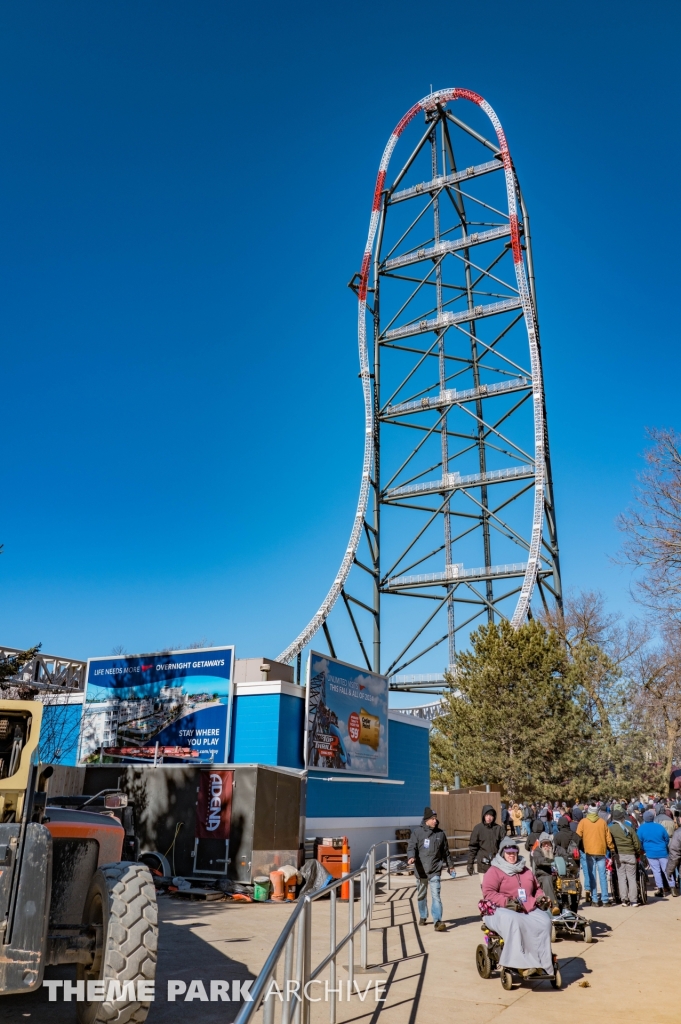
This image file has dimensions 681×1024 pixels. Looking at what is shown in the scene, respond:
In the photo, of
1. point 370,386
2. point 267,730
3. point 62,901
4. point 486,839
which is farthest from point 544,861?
point 370,386

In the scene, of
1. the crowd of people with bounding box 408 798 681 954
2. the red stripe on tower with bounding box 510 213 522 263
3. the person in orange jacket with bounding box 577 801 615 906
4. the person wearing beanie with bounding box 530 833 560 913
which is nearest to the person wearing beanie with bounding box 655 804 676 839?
the crowd of people with bounding box 408 798 681 954

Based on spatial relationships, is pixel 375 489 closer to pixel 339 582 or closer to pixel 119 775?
pixel 339 582

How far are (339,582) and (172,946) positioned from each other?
33794 millimetres

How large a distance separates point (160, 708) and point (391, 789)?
322 inches

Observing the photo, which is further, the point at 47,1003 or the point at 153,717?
the point at 153,717

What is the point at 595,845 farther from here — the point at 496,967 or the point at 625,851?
the point at 496,967

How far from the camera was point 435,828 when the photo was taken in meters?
12.1

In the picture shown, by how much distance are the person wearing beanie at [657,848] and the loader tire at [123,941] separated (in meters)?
12.8

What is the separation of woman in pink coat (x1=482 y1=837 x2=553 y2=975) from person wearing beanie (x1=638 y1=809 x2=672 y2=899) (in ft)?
26.4

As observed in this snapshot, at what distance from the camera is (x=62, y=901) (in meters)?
5.59

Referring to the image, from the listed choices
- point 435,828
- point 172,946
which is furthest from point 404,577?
point 172,946

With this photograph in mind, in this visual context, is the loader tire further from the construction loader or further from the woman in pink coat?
the woman in pink coat

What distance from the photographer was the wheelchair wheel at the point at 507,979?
7809 millimetres

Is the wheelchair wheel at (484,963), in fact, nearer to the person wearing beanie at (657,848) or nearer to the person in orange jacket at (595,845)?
the person in orange jacket at (595,845)
